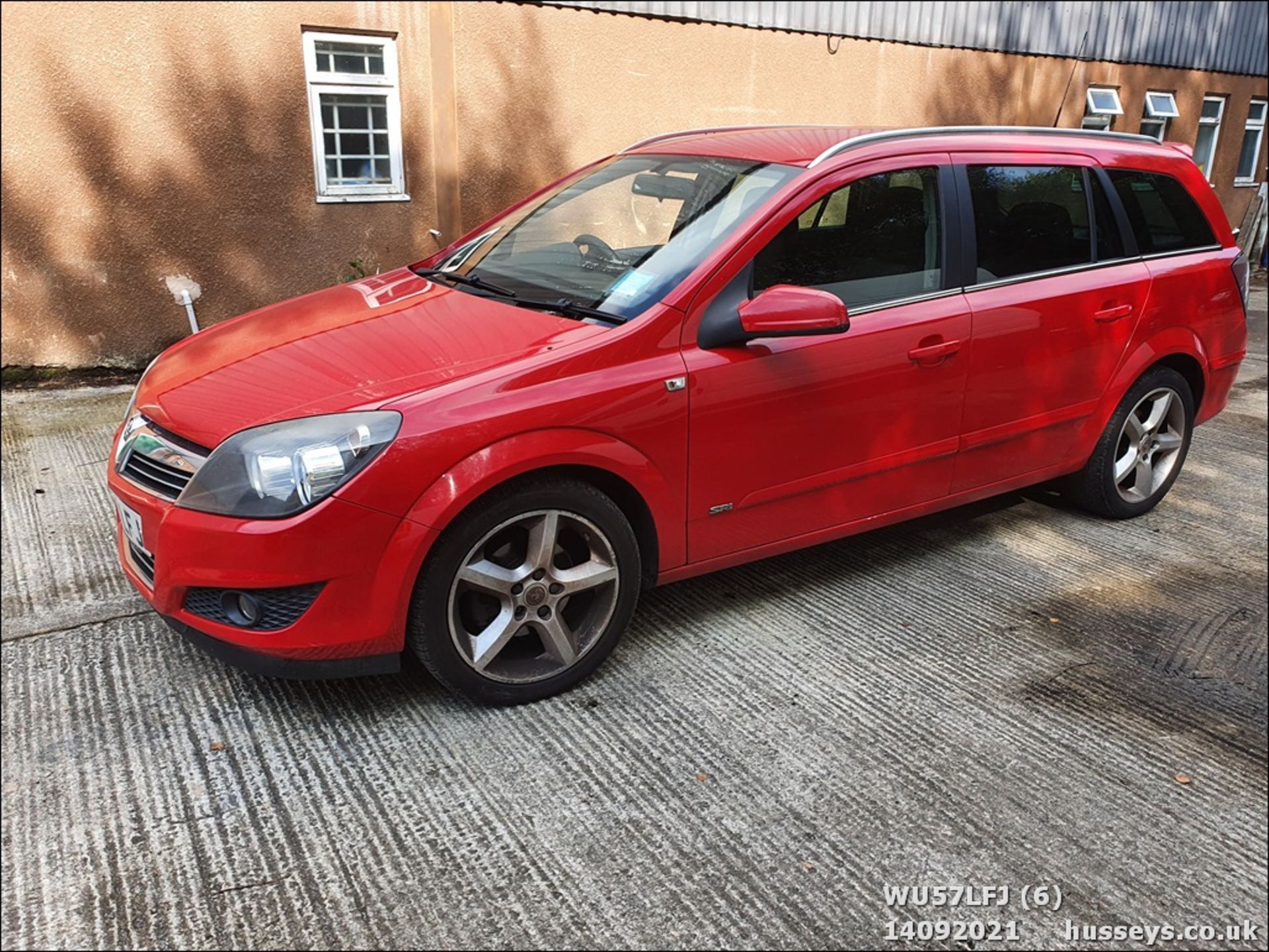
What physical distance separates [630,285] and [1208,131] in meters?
15.2

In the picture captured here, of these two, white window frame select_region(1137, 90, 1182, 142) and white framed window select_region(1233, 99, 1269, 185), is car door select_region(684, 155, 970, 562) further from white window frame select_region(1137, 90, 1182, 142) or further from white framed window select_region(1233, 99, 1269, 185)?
white framed window select_region(1233, 99, 1269, 185)

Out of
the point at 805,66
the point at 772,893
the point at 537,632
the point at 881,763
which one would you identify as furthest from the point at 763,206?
the point at 805,66

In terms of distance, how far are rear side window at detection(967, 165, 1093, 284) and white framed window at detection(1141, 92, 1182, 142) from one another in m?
11.3

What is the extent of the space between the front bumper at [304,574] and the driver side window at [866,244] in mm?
1478

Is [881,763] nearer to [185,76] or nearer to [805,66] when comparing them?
[185,76]

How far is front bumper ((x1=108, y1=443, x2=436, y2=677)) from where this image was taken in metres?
2.75

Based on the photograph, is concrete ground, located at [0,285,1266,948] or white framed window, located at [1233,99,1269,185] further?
white framed window, located at [1233,99,1269,185]

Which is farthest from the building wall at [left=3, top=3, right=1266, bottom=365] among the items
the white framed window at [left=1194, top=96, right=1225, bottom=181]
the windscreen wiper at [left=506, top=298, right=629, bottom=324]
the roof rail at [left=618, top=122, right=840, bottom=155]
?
the white framed window at [left=1194, top=96, right=1225, bottom=181]

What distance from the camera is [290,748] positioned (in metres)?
2.99

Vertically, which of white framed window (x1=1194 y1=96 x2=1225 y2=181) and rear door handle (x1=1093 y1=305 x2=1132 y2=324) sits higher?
white framed window (x1=1194 y1=96 x2=1225 y2=181)

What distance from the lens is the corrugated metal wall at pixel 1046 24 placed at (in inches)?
368

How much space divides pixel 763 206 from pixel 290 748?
2.25 meters

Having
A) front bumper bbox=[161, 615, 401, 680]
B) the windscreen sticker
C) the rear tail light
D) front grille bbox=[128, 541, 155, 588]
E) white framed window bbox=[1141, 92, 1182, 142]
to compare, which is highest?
white framed window bbox=[1141, 92, 1182, 142]

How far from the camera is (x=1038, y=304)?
407 centimetres
